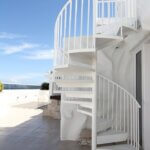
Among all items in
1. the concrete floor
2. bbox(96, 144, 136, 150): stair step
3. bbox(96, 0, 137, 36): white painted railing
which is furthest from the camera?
the concrete floor

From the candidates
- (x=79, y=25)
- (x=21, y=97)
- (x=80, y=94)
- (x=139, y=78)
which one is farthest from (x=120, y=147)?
(x=21, y=97)

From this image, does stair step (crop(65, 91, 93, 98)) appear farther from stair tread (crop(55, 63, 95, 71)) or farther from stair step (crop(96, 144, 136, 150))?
stair step (crop(96, 144, 136, 150))

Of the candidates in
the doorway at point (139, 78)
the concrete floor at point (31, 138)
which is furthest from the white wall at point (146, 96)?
the concrete floor at point (31, 138)

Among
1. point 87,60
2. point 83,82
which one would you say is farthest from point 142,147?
point 87,60

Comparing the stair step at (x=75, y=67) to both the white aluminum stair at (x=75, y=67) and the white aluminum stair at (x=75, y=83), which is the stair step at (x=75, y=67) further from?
the white aluminum stair at (x=75, y=83)

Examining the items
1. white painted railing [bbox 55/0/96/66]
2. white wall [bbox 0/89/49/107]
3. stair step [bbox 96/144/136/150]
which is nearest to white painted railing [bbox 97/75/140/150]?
stair step [bbox 96/144/136/150]

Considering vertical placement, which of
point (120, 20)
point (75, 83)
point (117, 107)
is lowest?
point (117, 107)

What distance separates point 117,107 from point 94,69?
4.53 ft

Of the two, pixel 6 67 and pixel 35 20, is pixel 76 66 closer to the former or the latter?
pixel 35 20

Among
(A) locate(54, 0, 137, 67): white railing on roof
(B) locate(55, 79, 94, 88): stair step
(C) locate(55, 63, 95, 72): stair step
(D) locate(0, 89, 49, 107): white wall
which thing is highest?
(A) locate(54, 0, 137, 67): white railing on roof

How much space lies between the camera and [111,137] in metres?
4.43

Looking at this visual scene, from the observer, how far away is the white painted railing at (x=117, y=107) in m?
4.59

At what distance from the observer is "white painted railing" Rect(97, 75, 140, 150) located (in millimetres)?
4590

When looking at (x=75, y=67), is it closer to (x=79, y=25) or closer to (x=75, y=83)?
(x=75, y=83)
